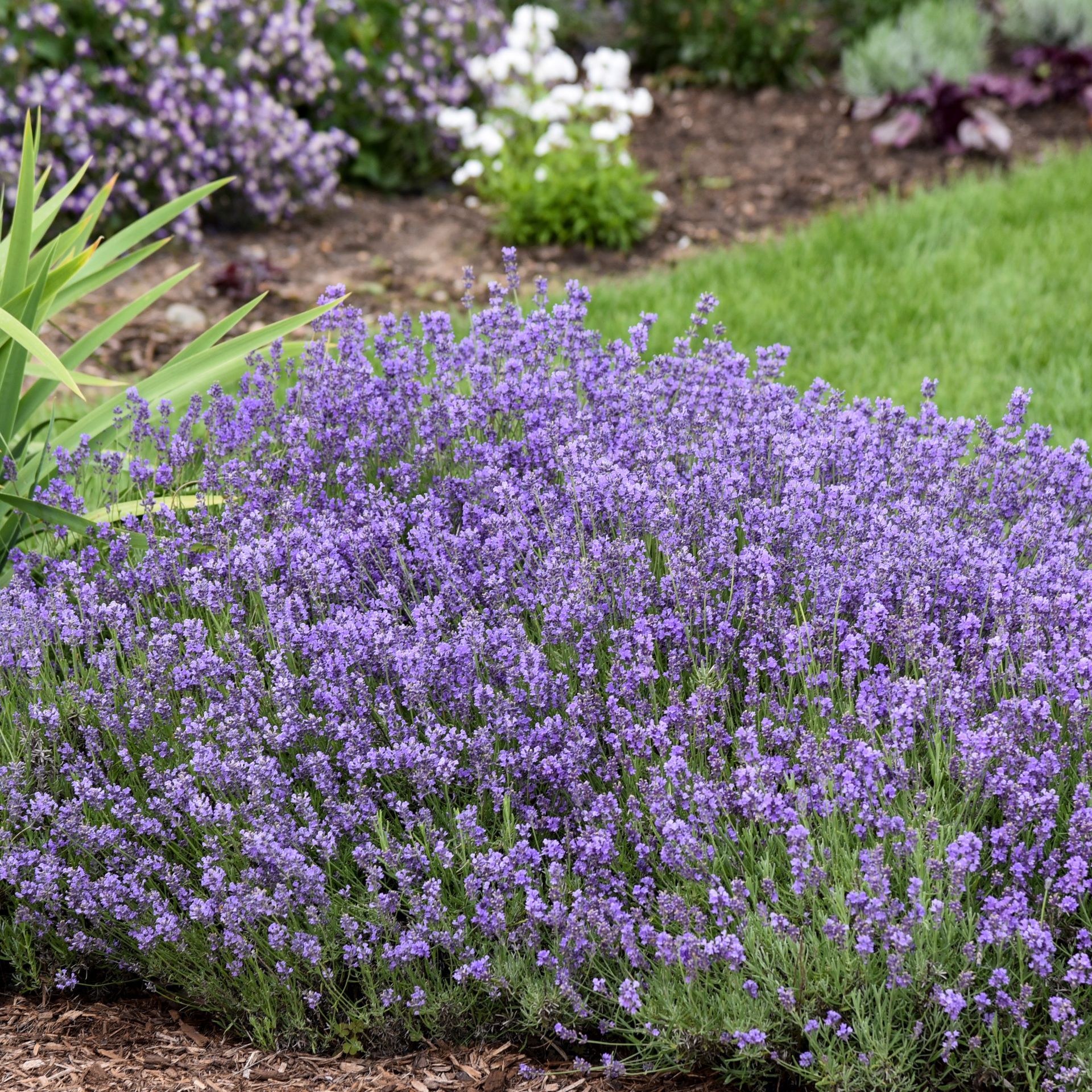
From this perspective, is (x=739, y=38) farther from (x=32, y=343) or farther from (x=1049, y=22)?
(x=32, y=343)

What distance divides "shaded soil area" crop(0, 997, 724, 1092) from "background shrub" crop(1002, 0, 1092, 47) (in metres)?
8.43

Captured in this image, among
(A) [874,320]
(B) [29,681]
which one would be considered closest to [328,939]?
(B) [29,681]

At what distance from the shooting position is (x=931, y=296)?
6191mm

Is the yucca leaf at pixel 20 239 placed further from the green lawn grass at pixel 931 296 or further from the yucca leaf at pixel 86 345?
the green lawn grass at pixel 931 296

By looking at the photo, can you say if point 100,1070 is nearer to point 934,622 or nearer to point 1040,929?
point 1040,929

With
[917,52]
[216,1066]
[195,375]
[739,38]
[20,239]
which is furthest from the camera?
[739,38]

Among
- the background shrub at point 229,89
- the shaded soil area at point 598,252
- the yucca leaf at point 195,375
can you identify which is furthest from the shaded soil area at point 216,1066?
the background shrub at point 229,89

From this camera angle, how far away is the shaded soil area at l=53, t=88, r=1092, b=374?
691 cm

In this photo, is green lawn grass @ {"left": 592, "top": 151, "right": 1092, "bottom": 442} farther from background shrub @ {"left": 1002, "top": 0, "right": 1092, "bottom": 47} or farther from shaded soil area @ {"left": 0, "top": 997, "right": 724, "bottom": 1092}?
shaded soil area @ {"left": 0, "top": 997, "right": 724, "bottom": 1092}

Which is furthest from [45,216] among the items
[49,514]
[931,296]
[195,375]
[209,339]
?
[931,296]

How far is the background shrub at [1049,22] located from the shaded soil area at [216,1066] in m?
8.43

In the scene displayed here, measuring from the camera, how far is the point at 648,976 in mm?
2500

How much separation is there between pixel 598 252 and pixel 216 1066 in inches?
224

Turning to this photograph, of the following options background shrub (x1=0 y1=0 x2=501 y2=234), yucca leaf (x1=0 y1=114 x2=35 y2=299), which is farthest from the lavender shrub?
background shrub (x1=0 y1=0 x2=501 y2=234)
